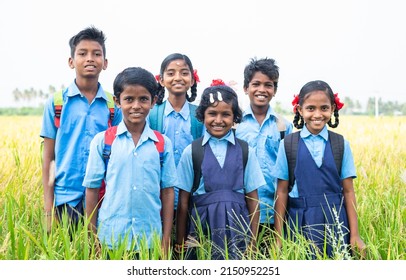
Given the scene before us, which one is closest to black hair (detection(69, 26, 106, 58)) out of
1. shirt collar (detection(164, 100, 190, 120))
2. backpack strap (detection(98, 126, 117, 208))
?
shirt collar (detection(164, 100, 190, 120))

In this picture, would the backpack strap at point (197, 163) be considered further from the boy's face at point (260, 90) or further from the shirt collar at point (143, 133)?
the boy's face at point (260, 90)

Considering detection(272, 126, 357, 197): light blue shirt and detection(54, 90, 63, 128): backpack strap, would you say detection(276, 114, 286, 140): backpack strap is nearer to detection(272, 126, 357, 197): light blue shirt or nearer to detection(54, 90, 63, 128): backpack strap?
detection(272, 126, 357, 197): light blue shirt

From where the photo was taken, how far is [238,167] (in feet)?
9.32

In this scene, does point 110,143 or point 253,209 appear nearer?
point 110,143

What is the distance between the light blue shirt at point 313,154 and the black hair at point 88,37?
1267mm

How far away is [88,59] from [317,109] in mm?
1380

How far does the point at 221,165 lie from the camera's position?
2.85 meters

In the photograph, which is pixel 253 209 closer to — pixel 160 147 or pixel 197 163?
pixel 197 163

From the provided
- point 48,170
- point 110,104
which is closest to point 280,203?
point 110,104

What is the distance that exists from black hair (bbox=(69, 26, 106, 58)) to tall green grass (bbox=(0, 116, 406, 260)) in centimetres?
100
